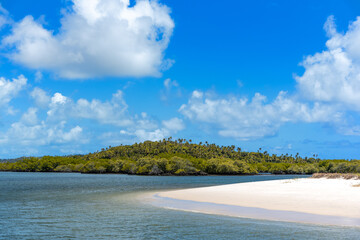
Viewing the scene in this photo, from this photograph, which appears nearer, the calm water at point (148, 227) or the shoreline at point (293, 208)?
the calm water at point (148, 227)

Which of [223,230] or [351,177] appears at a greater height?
[351,177]

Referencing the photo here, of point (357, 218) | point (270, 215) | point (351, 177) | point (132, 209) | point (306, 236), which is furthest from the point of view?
point (351, 177)

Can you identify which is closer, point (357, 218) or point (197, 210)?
point (357, 218)

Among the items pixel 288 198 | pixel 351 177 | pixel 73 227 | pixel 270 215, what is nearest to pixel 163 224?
pixel 73 227

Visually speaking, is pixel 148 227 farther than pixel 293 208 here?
No

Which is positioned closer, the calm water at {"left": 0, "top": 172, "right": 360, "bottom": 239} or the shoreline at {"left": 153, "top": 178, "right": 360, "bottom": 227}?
the calm water at {"left": 0, "top": 172, "right": 360, "bottom": 239}

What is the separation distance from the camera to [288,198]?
41.5m

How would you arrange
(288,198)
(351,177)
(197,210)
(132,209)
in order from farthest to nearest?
(351,177) → (288,198) → (132,209) → (197,210)

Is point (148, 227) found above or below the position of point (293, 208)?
below

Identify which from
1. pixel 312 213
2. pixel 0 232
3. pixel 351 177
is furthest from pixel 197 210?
pixel 351 177

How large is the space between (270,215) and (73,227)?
17.7 metres

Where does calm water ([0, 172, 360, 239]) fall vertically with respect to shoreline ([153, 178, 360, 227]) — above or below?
below

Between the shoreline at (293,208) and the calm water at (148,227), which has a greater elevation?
the shoreline at (293,208)

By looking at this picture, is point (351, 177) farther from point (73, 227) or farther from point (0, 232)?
point (0, 232)
